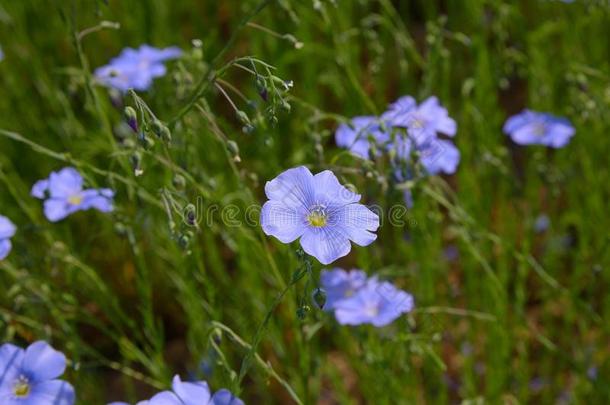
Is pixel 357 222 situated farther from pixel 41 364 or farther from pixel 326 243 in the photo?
pixel 41 364

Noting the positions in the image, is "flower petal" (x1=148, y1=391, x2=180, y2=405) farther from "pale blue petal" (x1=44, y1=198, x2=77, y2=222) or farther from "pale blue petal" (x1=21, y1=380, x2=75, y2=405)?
"pale blue petal" (x1=44, y1=198, x2=77, y2=222)

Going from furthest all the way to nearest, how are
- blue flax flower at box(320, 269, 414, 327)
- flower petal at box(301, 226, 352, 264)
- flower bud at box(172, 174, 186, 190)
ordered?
blue flax flower at box(320, 269, 414, 327) → flower bud at box(172, 174, 186, 190) → flower petal at box(301, 226, 352, 264)

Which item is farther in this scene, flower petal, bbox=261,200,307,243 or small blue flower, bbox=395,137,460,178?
small blue flower, bbox=395,137,460,178

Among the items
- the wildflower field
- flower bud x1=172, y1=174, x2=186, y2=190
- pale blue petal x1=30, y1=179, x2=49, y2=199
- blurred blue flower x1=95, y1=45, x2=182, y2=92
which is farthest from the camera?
blurred blue flower x1=95, y1=45, x2=182, y2=92

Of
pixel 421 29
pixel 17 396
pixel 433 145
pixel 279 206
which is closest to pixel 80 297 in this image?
pixel 17 396

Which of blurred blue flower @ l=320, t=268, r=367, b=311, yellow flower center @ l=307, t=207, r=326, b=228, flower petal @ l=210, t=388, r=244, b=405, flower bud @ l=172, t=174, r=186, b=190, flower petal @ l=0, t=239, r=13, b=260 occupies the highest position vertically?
flower bud @ l=172, t=174, r=186, b=190

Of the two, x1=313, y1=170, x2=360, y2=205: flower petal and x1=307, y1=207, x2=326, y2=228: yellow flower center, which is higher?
x1=313, y1=170, x2=360, y2=205: flower petal

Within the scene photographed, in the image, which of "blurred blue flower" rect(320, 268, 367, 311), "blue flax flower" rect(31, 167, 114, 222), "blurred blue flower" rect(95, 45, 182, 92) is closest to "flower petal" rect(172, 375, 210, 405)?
"blue flax flower" rect(31, 167, 114, 222)

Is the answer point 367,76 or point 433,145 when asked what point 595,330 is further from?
point 367,76
